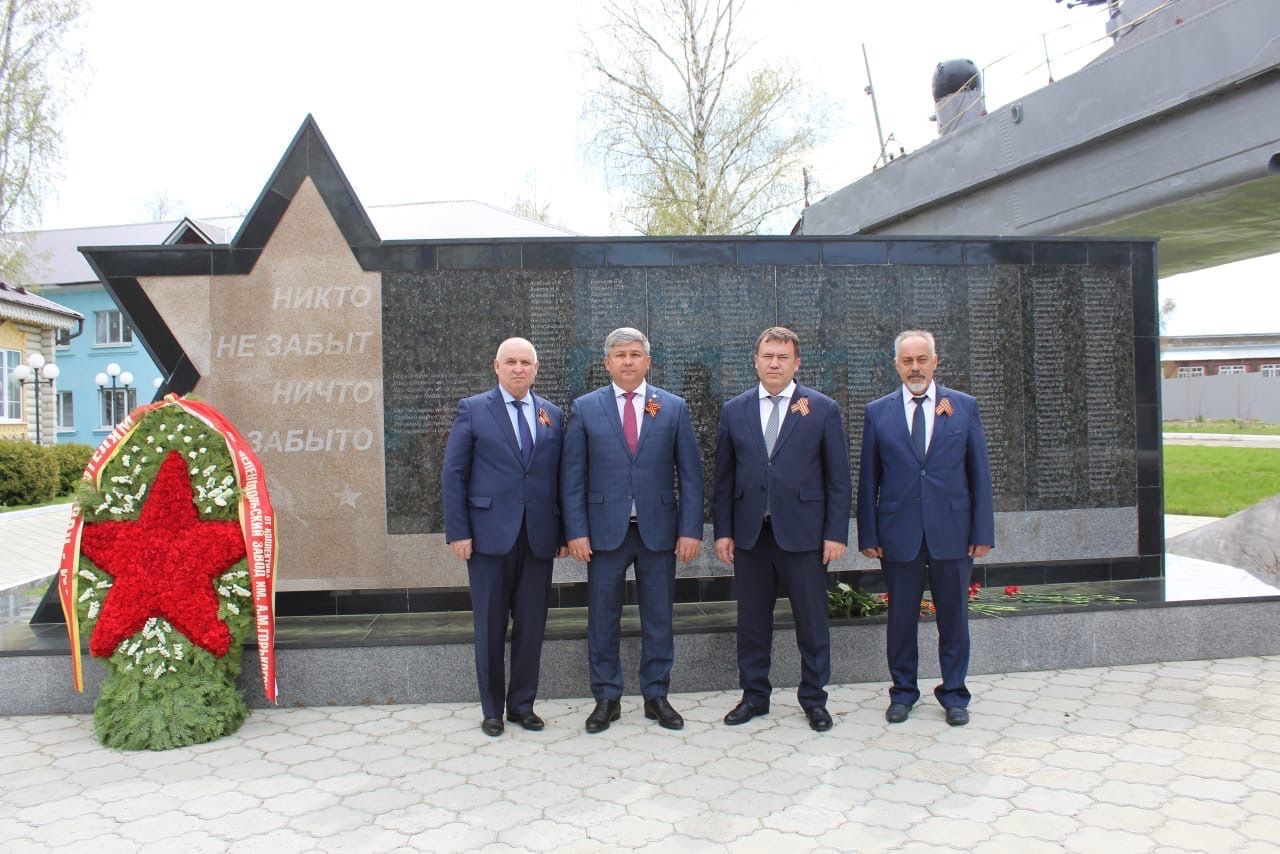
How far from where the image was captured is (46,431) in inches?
925

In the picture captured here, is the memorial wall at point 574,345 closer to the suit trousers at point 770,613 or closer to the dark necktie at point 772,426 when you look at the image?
the suit trousers at point 770,613

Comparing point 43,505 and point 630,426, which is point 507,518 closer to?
point 630,426

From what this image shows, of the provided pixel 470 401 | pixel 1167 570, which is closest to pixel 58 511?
pixel 470 401

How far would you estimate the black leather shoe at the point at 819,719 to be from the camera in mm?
3717

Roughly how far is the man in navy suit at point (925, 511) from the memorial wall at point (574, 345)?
58.3 inches

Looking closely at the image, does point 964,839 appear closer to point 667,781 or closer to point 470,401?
point 667,781

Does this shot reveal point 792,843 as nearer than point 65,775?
Yes

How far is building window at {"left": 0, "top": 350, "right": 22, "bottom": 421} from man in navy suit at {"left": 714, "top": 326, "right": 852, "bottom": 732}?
2226 centimetres

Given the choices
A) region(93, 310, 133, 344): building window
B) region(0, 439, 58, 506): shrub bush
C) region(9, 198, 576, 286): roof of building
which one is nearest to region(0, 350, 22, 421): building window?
region(9, 198, 576, 286): roof of building

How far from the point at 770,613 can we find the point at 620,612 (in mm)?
671

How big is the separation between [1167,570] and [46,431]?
25.9 meters

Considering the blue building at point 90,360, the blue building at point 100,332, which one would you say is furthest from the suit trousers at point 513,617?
the blue building at point 90,360

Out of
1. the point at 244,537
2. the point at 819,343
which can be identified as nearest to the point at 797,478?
the point at 819,343

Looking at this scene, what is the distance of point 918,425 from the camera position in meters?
3.93
